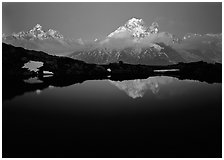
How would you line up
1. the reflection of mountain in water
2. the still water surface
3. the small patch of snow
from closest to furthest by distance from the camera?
1. the still water surface
2. the reflection of mountain in water
3. the small patch of snow

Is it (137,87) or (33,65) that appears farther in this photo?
(33,65)

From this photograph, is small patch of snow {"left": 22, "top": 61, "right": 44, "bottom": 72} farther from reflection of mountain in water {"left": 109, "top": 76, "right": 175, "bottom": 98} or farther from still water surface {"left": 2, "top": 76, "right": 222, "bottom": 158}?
still water surface {"left": 2, "top": 76, "right": 222, "bottom": 158}

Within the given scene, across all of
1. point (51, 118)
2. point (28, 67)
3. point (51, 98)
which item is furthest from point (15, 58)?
point (51, 118)

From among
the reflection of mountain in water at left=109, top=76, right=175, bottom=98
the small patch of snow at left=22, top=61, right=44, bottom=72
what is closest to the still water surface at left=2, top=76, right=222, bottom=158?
the reflection of mountain in water at left=109, top=76, right=175, bottom=98

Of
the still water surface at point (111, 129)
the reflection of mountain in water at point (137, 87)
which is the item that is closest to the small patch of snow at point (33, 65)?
the reflection of mountain in water at point (137, 87)

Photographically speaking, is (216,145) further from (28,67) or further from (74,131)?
(28,67)

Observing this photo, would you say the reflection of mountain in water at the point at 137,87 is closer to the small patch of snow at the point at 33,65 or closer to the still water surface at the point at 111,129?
the still water surface at the point at 111,129

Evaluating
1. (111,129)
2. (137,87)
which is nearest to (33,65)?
(137,87)

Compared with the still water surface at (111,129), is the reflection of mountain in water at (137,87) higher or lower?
higher

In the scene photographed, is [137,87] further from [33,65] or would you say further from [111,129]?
[33,65]
